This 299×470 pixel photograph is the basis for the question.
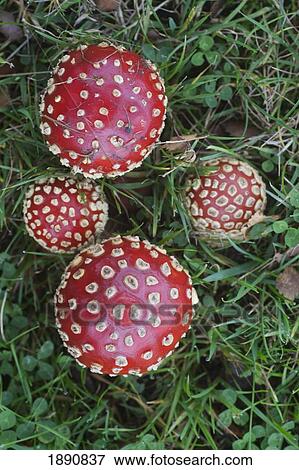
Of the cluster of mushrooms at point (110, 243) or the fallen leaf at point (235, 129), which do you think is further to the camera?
the fallen leaf at point (235, 129)

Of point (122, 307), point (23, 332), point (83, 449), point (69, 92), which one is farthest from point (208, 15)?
point (83, 449)

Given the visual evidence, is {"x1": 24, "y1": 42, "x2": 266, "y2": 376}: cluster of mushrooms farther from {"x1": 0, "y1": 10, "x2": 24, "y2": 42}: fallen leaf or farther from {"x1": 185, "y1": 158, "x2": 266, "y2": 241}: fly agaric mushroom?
{"x1": 0, "y1": 10, "x2": 24, "y2": 42}: fallen leaf

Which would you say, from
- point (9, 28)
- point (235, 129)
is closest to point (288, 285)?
point (235, 129)

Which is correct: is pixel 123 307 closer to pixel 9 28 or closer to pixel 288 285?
pixel 288 285

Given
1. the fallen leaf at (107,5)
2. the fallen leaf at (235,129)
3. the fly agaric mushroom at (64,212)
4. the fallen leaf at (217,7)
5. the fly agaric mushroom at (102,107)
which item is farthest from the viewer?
the fallen leaf at (235,129)
